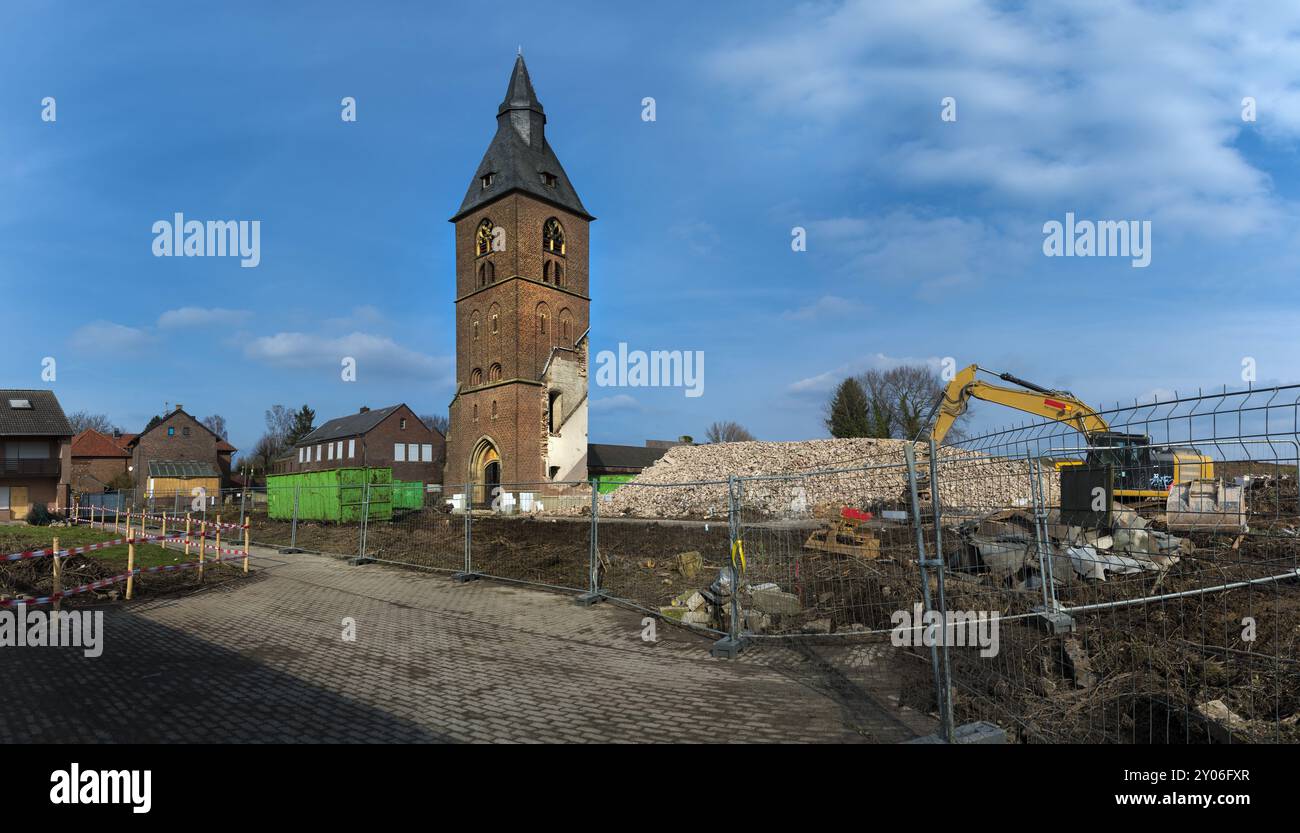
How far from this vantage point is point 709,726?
5.33 m

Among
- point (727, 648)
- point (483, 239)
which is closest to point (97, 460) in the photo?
point (483, 239)

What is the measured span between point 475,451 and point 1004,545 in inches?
1345

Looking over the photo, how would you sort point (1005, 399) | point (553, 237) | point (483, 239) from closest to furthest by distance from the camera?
point (1005, 399) → point (483, 239) → point (553, 237)

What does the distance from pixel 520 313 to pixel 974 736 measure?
34.7 meters

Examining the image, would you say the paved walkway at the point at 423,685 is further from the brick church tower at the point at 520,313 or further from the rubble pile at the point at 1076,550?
the brick church tower at the point at 520,313

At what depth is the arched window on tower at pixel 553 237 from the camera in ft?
130

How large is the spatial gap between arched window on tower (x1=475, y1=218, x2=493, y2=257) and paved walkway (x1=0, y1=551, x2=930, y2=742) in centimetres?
3209

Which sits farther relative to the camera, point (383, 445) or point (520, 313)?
point (383, 445)

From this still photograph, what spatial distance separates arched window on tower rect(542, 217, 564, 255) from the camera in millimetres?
39500

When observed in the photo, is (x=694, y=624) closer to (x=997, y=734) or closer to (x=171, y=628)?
(x=997, y=734)

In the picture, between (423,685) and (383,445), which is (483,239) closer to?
(383,445)

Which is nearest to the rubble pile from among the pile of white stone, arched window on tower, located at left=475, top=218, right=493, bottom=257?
the pile of white stone

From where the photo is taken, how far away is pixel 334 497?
2564 cm
